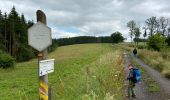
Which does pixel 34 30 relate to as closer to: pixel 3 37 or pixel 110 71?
pixel 110 71

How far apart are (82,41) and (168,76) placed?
421 feet

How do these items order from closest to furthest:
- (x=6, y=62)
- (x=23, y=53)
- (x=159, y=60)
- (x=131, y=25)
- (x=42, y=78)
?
(x=42, y=78) → (x=159, y=60) → (x=6, y=62) → (x=23, y=53) → (x=131, y=25)

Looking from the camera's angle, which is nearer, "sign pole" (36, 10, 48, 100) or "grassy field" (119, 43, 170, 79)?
"sign pole" (36, 10, 48, 100)

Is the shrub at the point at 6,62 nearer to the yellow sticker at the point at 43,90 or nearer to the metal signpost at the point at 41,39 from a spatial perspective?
the yellow sticker at the point at 43,90

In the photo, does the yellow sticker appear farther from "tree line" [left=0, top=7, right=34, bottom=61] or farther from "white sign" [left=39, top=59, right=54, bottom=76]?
"tree line" [left=0, top=7, right=34, bottom=61]

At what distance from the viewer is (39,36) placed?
5.44 metres

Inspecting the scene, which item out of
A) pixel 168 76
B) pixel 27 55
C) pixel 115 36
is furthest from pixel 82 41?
pixel 168 76

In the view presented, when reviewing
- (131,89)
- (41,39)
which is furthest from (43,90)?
(131,89)

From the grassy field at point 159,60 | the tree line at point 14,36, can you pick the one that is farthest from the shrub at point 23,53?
the grassy field at point 159,60

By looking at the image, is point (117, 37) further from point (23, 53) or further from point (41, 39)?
point (41, 39)

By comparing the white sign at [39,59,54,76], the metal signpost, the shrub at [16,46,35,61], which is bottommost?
the shrub at [16,46,35,61]

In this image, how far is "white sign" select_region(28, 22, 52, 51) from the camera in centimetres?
538

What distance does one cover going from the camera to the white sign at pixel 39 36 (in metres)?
5.38

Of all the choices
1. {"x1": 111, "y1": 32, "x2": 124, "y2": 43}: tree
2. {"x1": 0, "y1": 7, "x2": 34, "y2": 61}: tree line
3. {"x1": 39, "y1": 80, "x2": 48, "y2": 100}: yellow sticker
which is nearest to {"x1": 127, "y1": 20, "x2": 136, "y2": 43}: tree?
{"x1": 111, "y1": 32, "x2": 124, "y2": 43}: tree
